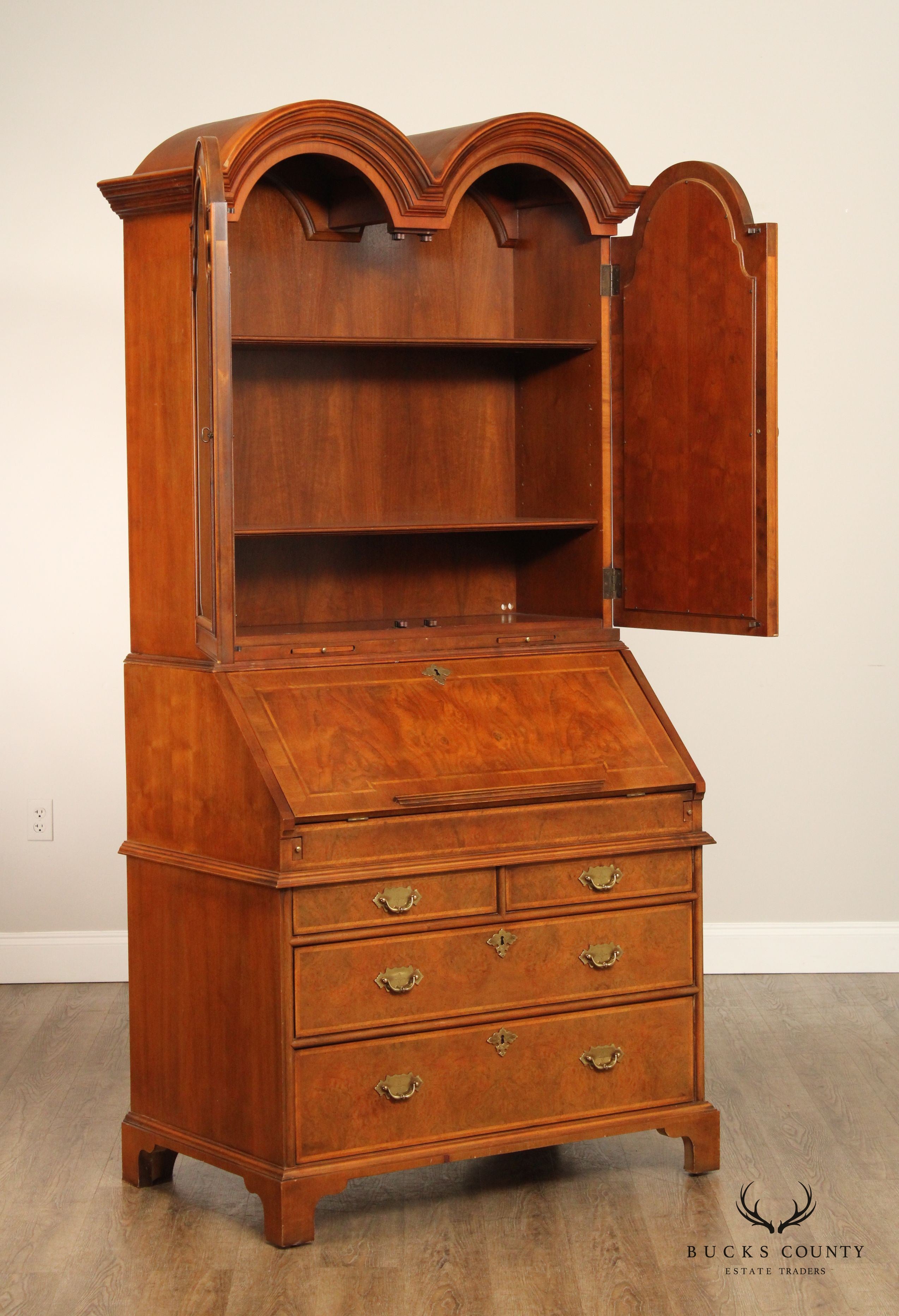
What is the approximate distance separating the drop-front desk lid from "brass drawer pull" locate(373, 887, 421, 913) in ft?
0.49

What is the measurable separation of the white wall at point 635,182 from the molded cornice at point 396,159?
47.9 inches

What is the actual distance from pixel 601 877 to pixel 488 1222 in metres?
0.68

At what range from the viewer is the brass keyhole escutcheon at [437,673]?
2.94 meters

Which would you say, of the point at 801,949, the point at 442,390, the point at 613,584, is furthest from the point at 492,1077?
the point at 801,949

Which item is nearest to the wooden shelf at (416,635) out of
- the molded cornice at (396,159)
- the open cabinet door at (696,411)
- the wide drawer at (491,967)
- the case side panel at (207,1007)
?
the open cabinet door at (696,411)

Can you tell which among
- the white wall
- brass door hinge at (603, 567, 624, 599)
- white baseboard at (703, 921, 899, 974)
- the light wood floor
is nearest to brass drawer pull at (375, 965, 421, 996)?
the light wood floor

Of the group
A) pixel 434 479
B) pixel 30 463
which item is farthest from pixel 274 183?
pixel 30 463

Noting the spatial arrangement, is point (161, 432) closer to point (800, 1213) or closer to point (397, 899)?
point (397, 899)

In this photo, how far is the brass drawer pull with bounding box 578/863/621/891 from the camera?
285cm

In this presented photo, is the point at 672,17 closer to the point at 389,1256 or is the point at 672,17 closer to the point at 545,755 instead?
the point at 545,755

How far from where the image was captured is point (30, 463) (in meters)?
4.15

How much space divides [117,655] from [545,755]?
1.77m

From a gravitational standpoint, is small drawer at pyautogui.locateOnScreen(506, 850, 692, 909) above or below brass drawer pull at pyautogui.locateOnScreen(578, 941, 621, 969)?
above

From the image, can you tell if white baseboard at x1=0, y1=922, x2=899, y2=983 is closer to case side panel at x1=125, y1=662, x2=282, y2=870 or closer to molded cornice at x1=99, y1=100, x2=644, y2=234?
case side panel at x1=125, y1=662, x2=282, y2=870
